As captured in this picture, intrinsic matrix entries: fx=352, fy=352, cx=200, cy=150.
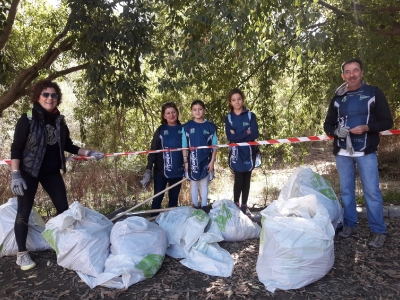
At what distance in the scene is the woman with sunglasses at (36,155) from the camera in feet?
10.1

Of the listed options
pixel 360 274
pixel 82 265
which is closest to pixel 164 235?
pixel 82 265

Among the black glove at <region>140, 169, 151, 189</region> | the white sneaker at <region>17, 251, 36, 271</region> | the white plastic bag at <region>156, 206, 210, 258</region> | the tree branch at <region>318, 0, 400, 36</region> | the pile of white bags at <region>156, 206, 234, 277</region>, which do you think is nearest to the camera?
the pile of white bags at <region>156, 206, 234, 277</region>

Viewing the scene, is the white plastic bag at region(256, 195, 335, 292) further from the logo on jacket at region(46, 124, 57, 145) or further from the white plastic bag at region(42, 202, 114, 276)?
the logo on jacket at region(46, 124, 57, 145)

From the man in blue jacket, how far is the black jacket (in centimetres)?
268

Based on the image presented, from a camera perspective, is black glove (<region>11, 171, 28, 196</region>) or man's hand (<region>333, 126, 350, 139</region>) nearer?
black glove (<region>11, 171, 28, 196</region>)

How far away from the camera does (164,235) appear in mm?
3225

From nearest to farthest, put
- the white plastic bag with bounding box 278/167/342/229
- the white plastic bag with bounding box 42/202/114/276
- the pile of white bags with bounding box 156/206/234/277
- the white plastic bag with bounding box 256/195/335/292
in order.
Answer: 1. the white plastic bag with bounding box 256/195/335/292
2. the white plastic bag with bounding box 42/202/114/276
3. the pile of white bags with bounding box 156/206/234/277
4. the white plastic bag with bounding box 278/167/342/229

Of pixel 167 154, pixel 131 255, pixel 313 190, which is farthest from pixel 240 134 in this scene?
pixel 131 255

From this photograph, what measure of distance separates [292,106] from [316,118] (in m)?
0.52

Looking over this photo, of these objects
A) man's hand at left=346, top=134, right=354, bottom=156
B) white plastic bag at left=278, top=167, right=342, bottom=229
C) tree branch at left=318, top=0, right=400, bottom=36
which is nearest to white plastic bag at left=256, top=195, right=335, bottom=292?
white plastic bag at left=278, top=167, right=342, bottom=229

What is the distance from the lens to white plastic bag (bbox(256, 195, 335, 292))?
2646 millimetres

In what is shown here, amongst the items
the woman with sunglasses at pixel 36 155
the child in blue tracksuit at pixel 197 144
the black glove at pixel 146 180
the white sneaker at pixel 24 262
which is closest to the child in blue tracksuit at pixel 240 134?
the child in blue tracksuit at pixel 197 144

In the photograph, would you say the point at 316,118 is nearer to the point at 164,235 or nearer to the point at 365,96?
the point at 365,96

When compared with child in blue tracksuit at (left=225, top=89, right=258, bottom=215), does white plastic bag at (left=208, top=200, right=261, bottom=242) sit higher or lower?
lower
